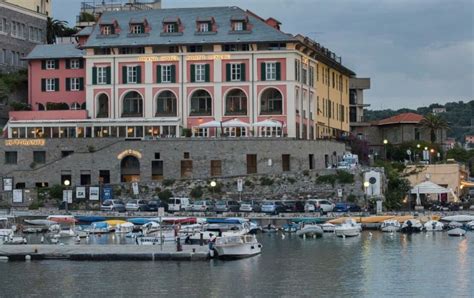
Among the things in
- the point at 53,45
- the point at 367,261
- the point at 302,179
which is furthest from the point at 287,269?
the point at 53,45

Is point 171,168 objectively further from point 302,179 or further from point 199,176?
point 302,179

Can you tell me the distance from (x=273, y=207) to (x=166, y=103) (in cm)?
2206

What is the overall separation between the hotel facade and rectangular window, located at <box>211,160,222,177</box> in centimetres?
469

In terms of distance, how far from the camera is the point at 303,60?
14425 centimetres

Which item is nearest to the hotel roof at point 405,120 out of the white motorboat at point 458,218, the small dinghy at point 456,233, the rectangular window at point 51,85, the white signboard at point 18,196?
the rectangular window at point 51,85

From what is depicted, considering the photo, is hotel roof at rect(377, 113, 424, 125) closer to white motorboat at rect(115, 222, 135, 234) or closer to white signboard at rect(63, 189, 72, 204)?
white signboard at rect(63, 189, 72, 204)

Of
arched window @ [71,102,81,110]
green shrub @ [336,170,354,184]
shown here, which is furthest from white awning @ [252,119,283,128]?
arched window @ [71,102,81,110]

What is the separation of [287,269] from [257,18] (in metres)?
54.0

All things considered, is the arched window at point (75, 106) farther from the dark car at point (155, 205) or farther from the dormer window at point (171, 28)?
the dark car at point (155, 205)

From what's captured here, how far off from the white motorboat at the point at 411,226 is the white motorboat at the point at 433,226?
0.86m

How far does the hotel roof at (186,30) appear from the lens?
140500mm

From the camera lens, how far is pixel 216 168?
132875 mm

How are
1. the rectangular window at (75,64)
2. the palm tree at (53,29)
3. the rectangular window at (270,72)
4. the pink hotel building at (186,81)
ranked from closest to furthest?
the pink hotel building at (186,81)
the rectangular window at (270,72)
the rectangular window at (75,64)
the palm tree at (53,29)

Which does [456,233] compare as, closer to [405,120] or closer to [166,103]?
[166,103]
